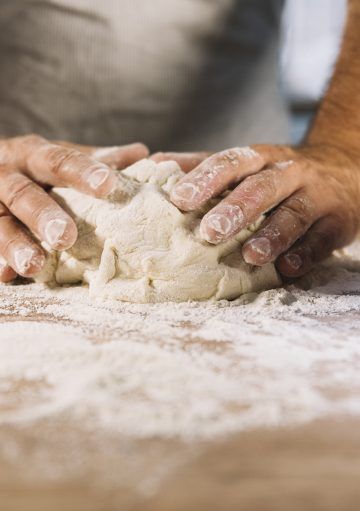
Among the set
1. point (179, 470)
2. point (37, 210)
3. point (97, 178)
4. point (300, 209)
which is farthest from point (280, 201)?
point (179, 470)

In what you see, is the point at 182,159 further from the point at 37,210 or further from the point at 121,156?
the point at 37,210

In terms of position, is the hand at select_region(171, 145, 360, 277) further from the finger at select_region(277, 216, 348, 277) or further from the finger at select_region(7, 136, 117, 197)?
the finger at select_region(7, 136, 117, 197)

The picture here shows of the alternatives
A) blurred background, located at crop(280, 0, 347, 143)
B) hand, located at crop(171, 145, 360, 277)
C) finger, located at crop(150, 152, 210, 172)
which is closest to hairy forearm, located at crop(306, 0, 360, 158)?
hand, located at crop(171, 145, 360, 277)

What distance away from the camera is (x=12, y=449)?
2.08 ft

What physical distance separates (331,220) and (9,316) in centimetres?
78

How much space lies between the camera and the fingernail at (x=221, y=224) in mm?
→ 1177

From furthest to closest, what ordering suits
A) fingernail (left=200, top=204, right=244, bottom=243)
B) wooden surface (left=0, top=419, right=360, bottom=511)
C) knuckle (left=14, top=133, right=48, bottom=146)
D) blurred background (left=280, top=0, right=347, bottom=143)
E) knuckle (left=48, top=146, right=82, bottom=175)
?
blurred background (left=280, top=0, right=347, bottom=143) < knuckle (left=14, top=133, right=48, bottom=146) < knuckle (left=48, top=146, right=82, bottom=175) < fingernail (left=200, top=204, right=244, bottom=243) < wooden surface (left=0, top=419, right=360, bottom=511)

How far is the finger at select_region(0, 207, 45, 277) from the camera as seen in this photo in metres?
1.24

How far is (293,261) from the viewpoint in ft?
4.32

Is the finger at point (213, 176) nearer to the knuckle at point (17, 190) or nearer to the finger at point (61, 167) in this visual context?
the finger at point (61, 167)

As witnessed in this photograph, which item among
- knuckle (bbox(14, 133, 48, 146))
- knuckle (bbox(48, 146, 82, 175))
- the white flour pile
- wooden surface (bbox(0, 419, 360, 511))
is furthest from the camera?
knuckle (bbox(14, 133, 48, 146))

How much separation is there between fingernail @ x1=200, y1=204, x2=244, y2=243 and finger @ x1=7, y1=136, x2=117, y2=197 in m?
0.22

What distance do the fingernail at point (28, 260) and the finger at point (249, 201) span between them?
339mm

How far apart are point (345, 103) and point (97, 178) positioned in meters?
1.01
